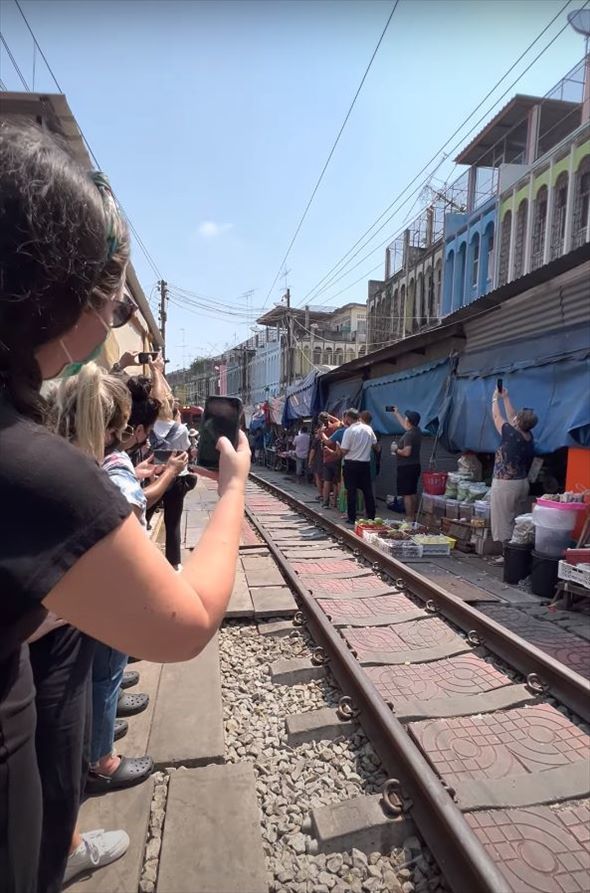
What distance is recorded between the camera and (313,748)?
117 inches

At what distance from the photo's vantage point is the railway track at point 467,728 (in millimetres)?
2158

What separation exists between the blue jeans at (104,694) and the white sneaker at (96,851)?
344 mm

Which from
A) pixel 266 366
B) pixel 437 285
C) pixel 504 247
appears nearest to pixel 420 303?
pixel 437 285

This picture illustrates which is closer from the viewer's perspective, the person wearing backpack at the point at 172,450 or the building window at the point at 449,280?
the person wearing backpack at the point at 172,450

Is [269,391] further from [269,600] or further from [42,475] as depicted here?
[42,475]

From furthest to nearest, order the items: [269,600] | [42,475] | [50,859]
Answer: [269,600] < [50,859] < [42,475]

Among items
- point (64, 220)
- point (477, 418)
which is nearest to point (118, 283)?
point (64, 220)

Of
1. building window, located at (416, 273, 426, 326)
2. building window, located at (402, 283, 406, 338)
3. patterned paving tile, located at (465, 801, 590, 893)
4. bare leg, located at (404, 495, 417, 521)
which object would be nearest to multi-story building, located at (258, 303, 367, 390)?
building window, located at (402, 283, 406, 338)

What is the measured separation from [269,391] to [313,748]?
47.2 m

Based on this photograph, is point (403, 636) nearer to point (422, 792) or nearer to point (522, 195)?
point (422, 792)

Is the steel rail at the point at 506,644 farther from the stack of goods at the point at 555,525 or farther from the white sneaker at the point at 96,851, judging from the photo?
the white sneaker at the point at 96,851

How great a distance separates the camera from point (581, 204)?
1287 centimetres

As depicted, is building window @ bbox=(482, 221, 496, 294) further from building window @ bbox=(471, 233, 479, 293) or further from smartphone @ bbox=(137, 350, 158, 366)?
smartphone @ bbox=(137, 350, 158, 366)

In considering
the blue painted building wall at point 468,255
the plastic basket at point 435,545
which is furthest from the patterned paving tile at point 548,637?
the blue painted building wall at point 468,255
